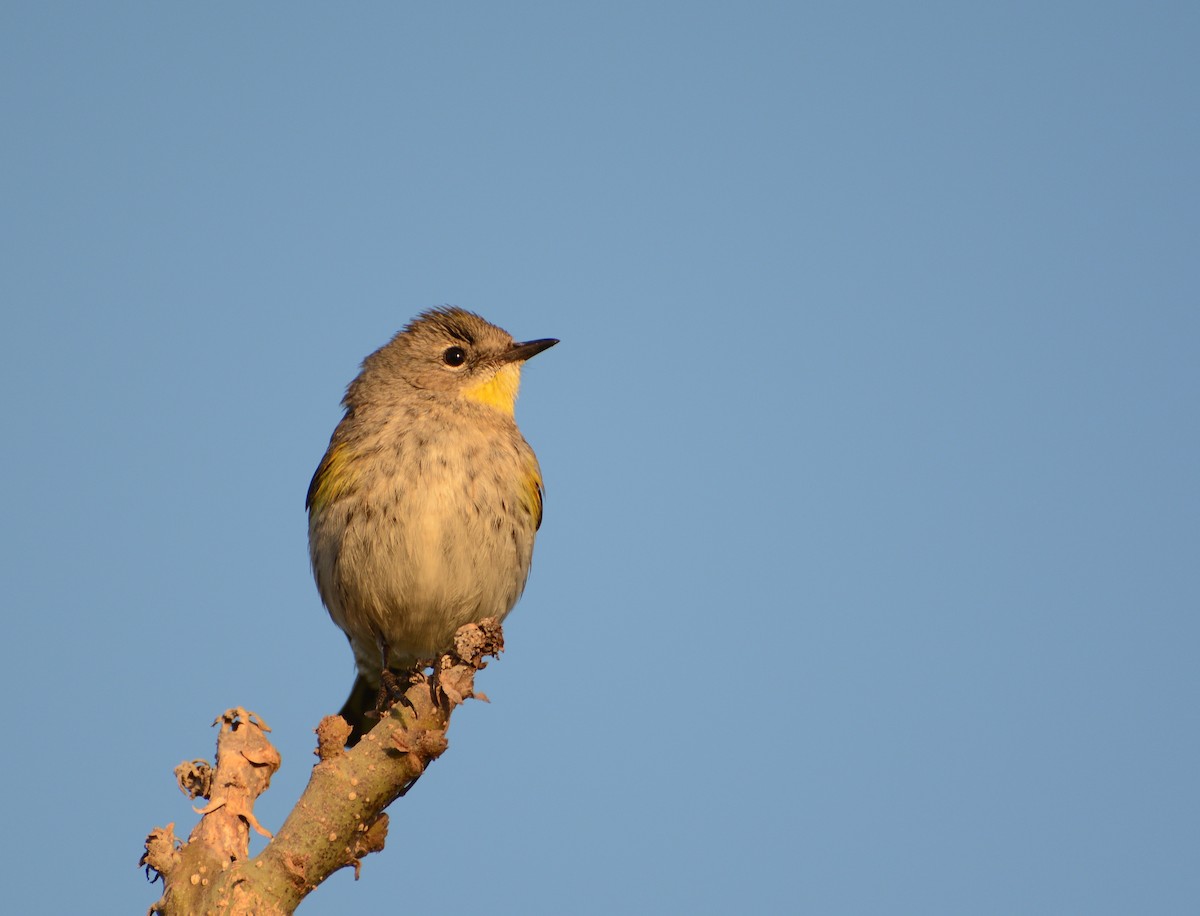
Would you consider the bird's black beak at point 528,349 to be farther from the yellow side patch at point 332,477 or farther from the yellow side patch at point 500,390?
the yellow side patch at point 332,477

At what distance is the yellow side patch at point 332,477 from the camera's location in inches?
337

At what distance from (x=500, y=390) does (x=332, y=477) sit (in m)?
1.63

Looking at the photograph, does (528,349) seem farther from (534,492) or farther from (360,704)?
(360,704)

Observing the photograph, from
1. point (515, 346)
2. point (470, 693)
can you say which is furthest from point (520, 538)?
point (470, 693)

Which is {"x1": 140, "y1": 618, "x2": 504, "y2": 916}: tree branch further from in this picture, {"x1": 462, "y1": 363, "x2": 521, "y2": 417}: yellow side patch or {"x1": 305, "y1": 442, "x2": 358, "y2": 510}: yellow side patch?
{"x1": 462, "y1": 363, "x2": 521, "y2": 417}: yellow side patch

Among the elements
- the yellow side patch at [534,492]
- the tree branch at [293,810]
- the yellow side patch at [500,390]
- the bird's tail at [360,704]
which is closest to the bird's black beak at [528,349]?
the yellow side patch at [500,390]

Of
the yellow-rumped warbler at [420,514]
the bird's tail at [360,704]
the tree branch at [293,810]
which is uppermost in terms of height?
the yellow-rumped warbler at [420,514]

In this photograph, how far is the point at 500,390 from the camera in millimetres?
9727

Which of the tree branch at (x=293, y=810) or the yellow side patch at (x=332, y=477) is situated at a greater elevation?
the yellow side patch at (x=332, y=477)

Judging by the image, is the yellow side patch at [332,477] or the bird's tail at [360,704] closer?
the yellow side patch at [332,477]

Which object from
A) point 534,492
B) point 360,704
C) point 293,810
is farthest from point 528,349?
point 293,810

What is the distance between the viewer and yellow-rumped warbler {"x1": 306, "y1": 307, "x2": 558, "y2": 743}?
8305 millimetres

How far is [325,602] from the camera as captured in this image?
9.12m

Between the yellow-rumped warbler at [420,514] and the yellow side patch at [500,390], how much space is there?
1 centimetres
